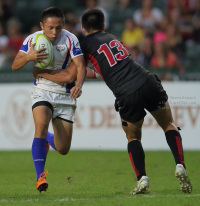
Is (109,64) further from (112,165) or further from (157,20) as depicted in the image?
(157,20)

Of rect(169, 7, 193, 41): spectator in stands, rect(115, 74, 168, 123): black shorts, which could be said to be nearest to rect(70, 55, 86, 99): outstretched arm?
rect(115, 74, 168, 123): black shorts

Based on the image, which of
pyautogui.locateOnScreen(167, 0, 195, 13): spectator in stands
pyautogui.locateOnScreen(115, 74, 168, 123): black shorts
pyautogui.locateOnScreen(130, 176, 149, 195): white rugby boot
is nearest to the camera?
pyautogui.locateOnScreen(130, 176, 149, 195): white rugby boot

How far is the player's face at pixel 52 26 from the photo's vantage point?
5754 mm

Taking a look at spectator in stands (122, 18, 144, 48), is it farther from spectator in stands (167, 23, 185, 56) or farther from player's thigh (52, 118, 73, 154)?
player's thigh (52, 118, 73, 154)

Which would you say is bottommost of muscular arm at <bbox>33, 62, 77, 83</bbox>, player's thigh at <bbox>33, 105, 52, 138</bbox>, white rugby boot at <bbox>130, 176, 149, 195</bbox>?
white rugby boot at <bbox>130, 176, 149, 195</bbox>

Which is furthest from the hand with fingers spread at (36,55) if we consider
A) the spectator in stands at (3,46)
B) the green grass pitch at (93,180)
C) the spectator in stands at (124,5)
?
the spectator in stands at (124,5)

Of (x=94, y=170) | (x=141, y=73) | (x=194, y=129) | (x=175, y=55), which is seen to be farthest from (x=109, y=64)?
(x=175, y=55)

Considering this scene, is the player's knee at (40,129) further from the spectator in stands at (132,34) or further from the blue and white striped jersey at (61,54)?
the spectator in stands at (132,34)

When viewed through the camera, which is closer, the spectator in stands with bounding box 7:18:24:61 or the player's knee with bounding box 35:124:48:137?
Answer: the player's knee with bounding box 35:124:48:137

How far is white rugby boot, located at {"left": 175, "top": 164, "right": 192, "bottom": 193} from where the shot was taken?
5.22 meters

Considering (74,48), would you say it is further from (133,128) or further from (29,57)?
(133,128)

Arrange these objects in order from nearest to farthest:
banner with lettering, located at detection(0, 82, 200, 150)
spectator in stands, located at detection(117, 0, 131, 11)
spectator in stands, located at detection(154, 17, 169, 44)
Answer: banner with lettering, located at detection(0, 82, 200, 150) < spectator in stands, located at detection(154, 17, 169, 44) < spectator in stands, located at detection(117, 0, 131, 11)

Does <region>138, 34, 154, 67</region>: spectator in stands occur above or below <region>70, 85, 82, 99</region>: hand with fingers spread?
above

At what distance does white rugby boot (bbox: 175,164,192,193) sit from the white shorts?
1628 mm
